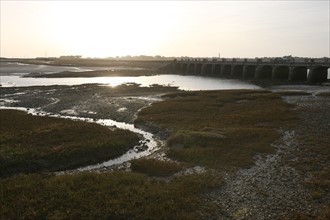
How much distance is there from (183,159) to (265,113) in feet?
62.4

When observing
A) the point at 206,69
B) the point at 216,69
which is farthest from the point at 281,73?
the point at 206,69

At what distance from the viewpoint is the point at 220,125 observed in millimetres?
35688

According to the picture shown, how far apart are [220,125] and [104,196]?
1947cm

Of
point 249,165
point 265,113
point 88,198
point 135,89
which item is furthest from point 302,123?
point 135,89

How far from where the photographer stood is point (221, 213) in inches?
676

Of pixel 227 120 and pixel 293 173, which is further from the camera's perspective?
pixel 227 120

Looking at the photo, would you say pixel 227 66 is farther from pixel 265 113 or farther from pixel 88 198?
pixel 88 198

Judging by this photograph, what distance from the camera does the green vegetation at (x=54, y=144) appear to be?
24531 millimetres

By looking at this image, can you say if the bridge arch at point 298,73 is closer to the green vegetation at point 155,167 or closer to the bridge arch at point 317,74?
the bridge arch at point 317,74

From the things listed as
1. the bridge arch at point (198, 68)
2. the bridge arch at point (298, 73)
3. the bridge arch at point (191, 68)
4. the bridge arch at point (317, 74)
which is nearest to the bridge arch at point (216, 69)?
the bridge arch at point (198, 68)

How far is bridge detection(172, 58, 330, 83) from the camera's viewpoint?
80.5 metres

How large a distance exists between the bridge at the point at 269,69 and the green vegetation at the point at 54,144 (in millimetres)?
60317

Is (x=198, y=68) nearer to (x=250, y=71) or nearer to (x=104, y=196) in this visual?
(x=250, y=71)

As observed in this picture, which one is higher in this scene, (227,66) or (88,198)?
(227,66)
